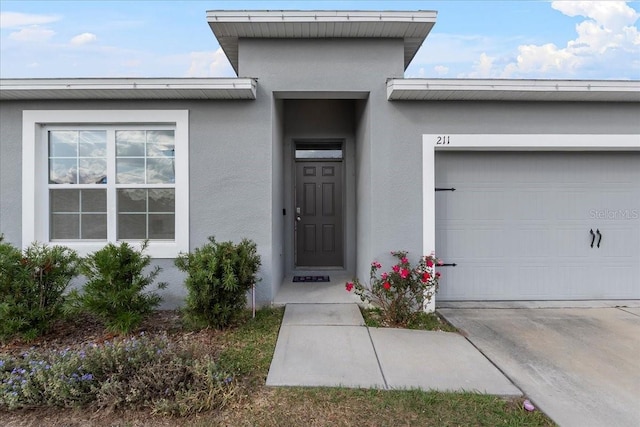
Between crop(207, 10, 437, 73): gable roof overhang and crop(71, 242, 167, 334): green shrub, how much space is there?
3209 millimetres

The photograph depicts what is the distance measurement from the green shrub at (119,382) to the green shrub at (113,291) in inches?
31.4

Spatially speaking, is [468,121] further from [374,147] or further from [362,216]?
[362,216]

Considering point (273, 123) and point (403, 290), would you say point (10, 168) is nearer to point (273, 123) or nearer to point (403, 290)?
point (273, 123)

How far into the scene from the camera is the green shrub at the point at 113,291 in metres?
3.53

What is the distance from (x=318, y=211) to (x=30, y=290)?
4455 mm

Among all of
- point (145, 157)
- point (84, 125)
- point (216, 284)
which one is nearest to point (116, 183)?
point (145, 157)

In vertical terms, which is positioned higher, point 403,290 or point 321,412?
point 403,290

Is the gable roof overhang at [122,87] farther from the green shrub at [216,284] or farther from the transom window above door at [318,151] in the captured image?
the transom window above door at [318,151]

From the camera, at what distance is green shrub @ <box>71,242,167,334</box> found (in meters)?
3.53

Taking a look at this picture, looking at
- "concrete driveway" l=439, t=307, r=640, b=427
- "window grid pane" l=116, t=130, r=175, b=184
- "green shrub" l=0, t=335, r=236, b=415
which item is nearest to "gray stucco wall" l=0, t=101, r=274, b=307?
"window grid pane" l=116, t=130, r=175, b=184

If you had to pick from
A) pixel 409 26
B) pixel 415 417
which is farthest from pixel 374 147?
pixel 415 417

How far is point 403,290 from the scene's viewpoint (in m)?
4.08

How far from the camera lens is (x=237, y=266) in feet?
12.5

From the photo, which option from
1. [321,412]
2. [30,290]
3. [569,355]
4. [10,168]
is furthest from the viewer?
[10,168]
